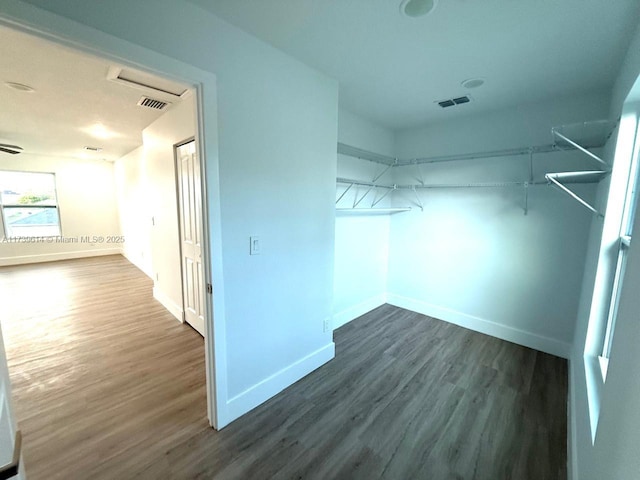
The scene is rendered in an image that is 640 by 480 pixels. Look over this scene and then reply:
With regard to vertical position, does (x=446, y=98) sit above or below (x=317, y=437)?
above

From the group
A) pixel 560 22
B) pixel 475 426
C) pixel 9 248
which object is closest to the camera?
pixel 560 22

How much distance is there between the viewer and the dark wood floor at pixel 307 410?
5.02ft

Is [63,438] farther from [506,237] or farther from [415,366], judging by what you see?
[506,237]

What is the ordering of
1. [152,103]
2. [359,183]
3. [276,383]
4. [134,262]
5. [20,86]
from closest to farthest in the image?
1. [276,383]
2. [20,86]
3. [152,103]
4. [359,183]
5. [134,262]

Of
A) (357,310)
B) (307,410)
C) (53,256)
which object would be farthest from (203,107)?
(53,256)

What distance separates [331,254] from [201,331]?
1.79 m

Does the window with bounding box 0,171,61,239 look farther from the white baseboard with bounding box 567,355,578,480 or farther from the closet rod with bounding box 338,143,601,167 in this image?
the white baseboard with bounding box 567,355,578,480

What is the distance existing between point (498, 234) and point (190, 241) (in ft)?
11.3

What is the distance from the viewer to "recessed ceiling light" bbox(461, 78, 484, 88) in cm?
213

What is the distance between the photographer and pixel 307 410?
6.34ft

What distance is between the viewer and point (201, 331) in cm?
298

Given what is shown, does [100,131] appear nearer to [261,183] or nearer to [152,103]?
[152,103]

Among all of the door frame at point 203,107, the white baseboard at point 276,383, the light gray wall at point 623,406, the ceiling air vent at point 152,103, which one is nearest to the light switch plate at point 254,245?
the door frame at point 203,107

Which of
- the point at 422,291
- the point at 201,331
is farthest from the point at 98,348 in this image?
the point at 422,291
